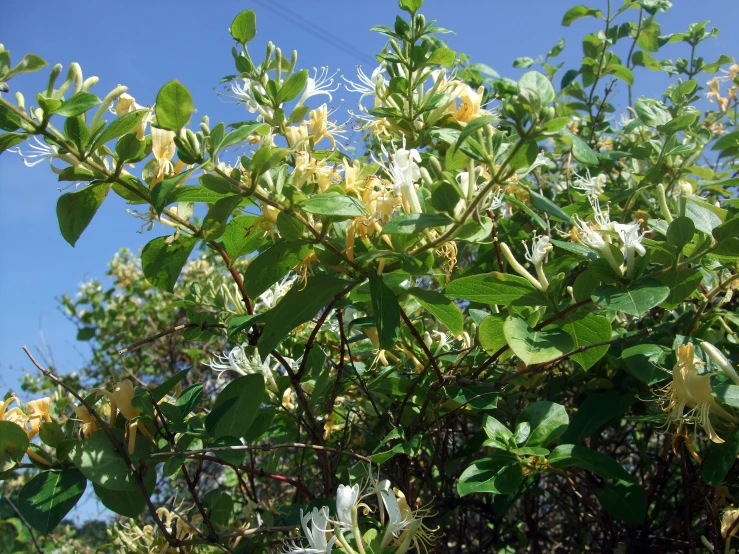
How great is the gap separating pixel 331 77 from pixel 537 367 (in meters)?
0.74

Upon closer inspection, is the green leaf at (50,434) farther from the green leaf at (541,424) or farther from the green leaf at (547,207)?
the green leaf at (547,207)

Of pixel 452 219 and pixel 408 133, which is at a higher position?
pixel 408 133

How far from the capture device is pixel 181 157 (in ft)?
2.78

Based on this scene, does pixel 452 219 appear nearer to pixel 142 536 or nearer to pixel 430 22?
pixel 430 22

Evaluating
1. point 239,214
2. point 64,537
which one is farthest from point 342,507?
point 64,537

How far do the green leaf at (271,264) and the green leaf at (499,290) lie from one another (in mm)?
260

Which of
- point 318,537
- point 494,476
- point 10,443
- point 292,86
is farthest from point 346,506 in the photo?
point 292,86

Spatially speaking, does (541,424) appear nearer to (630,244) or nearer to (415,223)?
(630,244)

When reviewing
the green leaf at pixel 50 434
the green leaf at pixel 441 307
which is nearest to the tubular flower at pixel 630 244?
the green leaf at pixel 441 307

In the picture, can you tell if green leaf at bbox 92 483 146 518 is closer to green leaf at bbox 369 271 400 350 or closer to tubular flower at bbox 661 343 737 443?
green leaf at bbox 369 271 400 350

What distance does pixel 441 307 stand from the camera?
3.64ft

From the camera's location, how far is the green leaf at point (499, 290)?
111 cm

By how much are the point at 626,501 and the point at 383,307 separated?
0.61m

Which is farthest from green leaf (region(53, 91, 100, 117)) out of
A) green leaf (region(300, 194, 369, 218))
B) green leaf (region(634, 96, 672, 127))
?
green leaf (region(634, 96, 672, 127))
